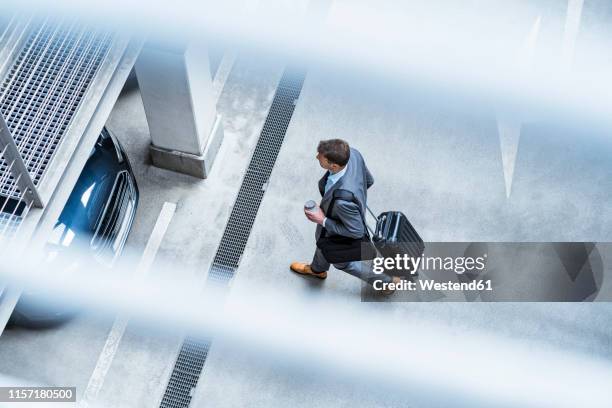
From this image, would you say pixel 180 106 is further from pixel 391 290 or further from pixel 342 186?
pixel 391 290

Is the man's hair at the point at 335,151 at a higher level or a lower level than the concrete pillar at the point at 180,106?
lower

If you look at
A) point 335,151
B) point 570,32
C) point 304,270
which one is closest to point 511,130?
point 570,32

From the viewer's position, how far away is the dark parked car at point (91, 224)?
22.1ft

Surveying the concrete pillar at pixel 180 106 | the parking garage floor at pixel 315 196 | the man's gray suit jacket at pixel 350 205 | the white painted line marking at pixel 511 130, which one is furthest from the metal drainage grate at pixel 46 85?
the white painted line marking at pixel 511 130

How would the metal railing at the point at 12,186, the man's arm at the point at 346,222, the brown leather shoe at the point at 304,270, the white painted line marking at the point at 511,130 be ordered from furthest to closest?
1. the white painted line marking at the point at 511,130
2. the brown leather shoe at the point at 304,270
3. the man's arm at the point at 346,222
4. the metal railing at the point at 12,186

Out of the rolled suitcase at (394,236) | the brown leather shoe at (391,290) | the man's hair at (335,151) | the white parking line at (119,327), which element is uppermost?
the man's hair at (335,151)

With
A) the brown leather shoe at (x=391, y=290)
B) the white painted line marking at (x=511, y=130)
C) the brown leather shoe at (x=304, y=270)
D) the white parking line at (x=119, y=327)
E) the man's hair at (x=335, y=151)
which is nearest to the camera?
the man's hair at (x=335, y=151)

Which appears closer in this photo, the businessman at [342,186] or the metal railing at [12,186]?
the metal railing at [12,186]

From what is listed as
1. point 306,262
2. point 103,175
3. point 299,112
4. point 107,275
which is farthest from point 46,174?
point 299,112

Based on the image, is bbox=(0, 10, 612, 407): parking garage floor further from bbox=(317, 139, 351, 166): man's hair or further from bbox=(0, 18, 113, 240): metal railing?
bbox=(0, 18, 113, 240): metal railing

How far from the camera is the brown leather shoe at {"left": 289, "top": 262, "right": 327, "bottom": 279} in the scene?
7477 millimetres

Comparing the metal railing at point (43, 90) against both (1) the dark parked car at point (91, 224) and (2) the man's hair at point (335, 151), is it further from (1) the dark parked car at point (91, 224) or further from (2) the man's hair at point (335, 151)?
(2) the man's hair at point (335, 151)

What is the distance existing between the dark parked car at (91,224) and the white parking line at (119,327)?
0.30m

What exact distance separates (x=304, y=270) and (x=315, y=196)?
892mm
